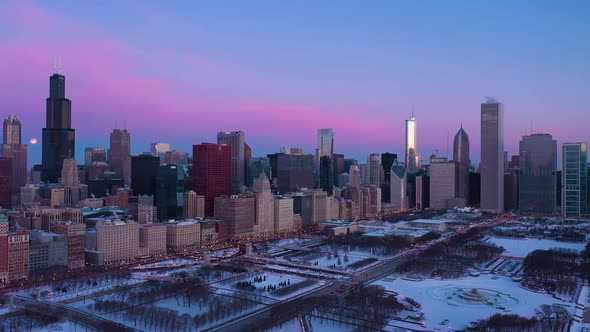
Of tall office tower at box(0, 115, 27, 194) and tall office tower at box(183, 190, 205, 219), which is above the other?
tall office tower at box(0, 115, 27, 194)

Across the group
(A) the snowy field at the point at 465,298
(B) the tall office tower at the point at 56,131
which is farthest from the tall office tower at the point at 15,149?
(A) the snowy field at the point at 465,298

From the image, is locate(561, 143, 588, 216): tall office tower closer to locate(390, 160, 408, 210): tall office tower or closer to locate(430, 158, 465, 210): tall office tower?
locate(430, 158, 465, 210): tall office tower

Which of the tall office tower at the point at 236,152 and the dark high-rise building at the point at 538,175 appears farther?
the tall office tower at the point at 236,152

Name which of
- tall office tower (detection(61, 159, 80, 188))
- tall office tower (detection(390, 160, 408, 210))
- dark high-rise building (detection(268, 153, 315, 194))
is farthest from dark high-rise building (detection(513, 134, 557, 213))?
tall office tower (detection(61, 159, 80, 188))

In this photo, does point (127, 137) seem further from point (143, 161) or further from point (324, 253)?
point (324, 253)

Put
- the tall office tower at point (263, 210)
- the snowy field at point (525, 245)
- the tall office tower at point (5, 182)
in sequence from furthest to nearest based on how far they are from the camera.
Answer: the tall office tower at point (5, 182) < the tall office tower at point (263, 210) < the snowy field at point (525, 245)

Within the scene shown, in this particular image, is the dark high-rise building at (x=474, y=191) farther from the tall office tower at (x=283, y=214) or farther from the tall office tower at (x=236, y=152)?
the tall office tower at (x=283, y=214)

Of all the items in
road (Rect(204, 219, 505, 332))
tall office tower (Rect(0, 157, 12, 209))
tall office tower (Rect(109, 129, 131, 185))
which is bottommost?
road (Rect(204, 219, 505, 332))
